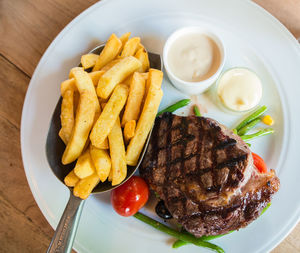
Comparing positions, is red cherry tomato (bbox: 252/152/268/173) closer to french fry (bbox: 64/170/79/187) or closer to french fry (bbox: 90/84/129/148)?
french fry (bbox: 90/84/129/148)

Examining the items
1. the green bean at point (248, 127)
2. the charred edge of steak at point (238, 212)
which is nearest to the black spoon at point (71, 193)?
A: the charred edge of steak at point (238, 212)

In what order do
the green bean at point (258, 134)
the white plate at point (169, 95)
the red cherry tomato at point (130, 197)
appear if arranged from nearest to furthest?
1. the red cherry tomato at point (130, 197)
2. the white plate at point (169, 95)
3. the green bean at point (258, 134)

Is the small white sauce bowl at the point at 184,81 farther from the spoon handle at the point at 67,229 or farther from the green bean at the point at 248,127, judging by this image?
the spoon handle at the point at 67,229

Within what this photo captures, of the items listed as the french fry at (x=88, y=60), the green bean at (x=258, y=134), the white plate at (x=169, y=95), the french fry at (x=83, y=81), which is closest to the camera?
the french fry at (x=83, y=81)

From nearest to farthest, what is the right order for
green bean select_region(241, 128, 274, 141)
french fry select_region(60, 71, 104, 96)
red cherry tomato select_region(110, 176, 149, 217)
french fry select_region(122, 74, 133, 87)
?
french fry select_region(60, 71, 104, 96) < french fry select_region(122, 74, 133, 87) < red cherry tomato select_region(110, 176, 149, 217) < green bean select_region(241, 128, 274, 141)

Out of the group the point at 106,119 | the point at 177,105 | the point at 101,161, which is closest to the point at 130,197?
the point at 101,161

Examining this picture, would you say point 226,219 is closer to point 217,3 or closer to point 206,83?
point 206,83

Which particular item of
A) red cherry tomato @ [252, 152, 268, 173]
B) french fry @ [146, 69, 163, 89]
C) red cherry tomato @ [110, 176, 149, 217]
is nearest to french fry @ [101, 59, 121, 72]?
french fry @ [146, 69, 163, 89]
